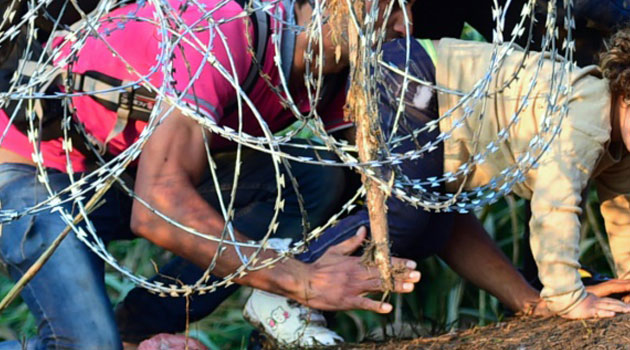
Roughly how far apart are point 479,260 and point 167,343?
122 cm

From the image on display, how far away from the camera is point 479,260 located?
4211 millimetres

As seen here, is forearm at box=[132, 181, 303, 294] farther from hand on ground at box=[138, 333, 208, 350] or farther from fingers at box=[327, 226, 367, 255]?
hand on ground at box=[138, 333, 208, 350]

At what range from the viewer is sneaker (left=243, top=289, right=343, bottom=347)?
3668 mm

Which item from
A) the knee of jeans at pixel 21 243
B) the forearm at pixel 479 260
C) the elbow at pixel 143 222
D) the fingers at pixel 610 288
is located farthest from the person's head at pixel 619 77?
the knee of jeans at pixel 21 243

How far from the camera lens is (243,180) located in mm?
4027

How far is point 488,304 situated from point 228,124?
5.37ft

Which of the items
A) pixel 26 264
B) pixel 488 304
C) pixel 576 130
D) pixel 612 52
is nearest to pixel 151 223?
pixel 26 264

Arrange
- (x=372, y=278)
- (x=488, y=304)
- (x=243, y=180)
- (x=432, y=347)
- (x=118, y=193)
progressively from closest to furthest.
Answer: (x=372, y=278)
(x=432, y=347)
(x=118, y=193)
(x=243, y=180)
(x=488, y=304)

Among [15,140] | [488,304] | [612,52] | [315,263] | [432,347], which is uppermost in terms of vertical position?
[612,52]

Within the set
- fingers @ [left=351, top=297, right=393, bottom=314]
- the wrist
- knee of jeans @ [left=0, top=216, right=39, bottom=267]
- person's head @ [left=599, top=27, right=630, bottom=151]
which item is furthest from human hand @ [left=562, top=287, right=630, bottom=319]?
knee of jeans @ [left=0, top=216, right=39, bottom=267]

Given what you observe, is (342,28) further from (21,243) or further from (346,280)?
(21,243)

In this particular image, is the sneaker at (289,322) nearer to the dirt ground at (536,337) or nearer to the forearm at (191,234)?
the dirt ground at (536,337)

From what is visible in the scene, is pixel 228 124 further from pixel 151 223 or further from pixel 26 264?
pixel 26 264

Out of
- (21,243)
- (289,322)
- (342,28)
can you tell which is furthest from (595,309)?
(21,243)
